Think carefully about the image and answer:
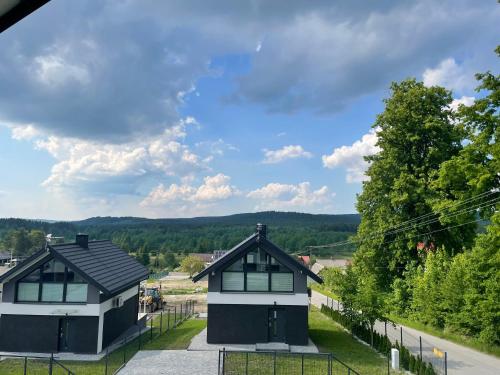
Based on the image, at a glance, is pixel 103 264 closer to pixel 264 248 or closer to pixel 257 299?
pixel 257 299

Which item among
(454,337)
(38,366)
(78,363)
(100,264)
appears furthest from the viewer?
(454,337)

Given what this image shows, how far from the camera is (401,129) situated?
29219 millimetres

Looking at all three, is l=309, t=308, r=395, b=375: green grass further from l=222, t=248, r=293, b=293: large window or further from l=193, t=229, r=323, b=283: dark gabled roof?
l=222, t=248, r=293, b=293: large window

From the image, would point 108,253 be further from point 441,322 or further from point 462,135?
point 462,135

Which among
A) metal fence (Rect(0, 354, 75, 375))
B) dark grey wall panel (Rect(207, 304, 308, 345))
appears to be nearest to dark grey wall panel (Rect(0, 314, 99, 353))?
metal fence (Rect(0, 354, 75, 375))

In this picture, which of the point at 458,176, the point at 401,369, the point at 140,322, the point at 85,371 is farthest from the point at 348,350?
Answer: the point at 140,322

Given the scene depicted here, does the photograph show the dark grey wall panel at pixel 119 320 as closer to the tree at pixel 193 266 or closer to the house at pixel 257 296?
the house at pixel 257 296

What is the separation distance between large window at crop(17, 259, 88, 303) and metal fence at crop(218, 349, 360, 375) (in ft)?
26.8

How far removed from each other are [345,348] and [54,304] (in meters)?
14.7

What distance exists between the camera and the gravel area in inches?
604

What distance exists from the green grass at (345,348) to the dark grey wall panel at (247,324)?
Answer: 154 centimetres

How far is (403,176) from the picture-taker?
27.9 m

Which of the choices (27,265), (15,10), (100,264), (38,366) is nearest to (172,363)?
(38,366)

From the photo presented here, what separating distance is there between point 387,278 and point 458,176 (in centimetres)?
1317
